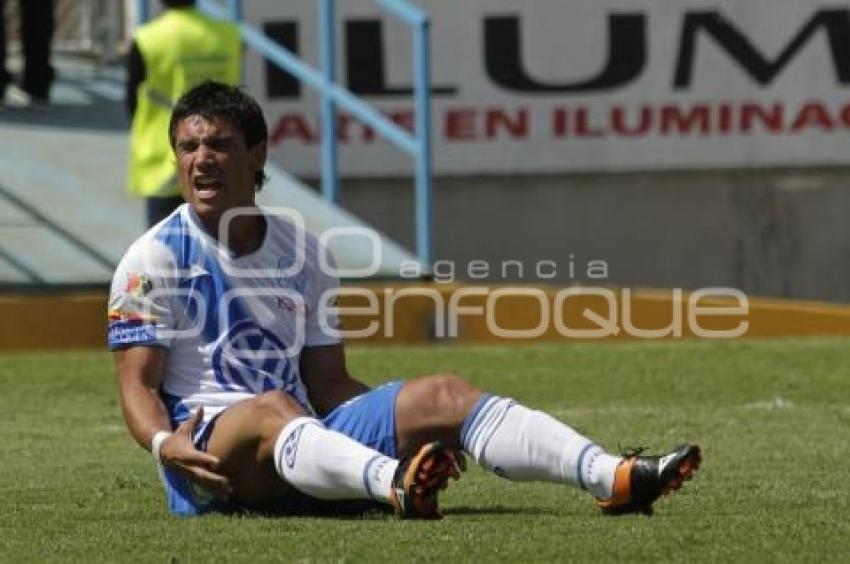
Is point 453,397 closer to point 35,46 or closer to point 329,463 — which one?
point 329,463

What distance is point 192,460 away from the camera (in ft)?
22.9

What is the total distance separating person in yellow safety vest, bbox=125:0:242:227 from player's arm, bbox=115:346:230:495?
6790 millimetres

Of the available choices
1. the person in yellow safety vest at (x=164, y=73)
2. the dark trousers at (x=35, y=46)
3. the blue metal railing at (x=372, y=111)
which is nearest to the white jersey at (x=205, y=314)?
the person in yellow safety vest at (x=164, y=73)

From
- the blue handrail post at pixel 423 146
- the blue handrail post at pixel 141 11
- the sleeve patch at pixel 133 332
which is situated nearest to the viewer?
the sleeve patch at pixel 133 332

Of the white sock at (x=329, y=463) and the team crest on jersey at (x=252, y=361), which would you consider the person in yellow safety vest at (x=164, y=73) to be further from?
the white sock at (x=329, y=463)

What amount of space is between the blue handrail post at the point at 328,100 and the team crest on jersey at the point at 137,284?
27.3ft

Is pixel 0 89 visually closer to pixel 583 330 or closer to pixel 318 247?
pixel 583 330

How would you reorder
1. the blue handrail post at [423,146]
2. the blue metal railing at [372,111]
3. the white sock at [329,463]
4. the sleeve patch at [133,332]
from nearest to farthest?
the white sock at [329,463], the sleeve patch at [133,332], the blue metal railing at [372,111], the blue handrail post at [423,146]

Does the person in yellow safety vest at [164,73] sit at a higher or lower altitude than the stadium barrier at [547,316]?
higher

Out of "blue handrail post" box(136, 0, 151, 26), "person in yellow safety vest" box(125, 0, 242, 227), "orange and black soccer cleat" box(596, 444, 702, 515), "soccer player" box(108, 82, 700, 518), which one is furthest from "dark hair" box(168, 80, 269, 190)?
"blue handrail post" box(136, 0, 151, 26)

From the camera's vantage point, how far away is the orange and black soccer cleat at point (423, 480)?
6.62 meters

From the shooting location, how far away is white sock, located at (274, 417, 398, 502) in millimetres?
6852

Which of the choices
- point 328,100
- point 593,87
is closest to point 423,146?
point 328,100

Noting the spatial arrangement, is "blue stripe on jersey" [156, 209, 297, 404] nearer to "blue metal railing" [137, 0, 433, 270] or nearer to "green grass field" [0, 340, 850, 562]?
"green grass field" [0, 340, 850, 562]
